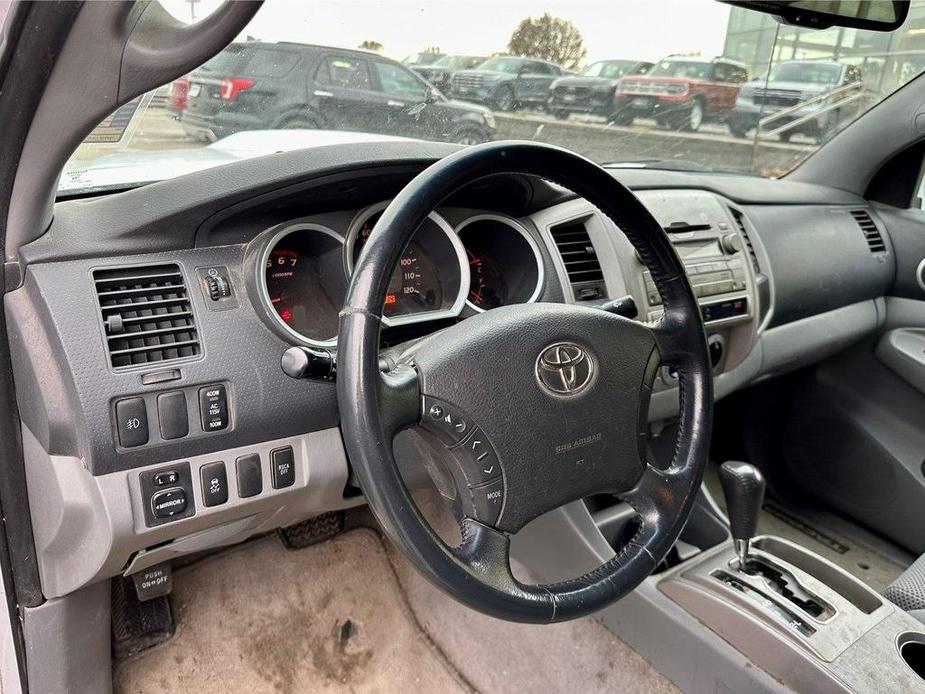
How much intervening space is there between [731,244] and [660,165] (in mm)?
460

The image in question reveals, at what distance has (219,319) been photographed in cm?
144

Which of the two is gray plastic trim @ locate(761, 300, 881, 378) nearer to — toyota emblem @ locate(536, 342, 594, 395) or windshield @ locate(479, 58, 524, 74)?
windshield @ locate(479, 58, 524, 74)

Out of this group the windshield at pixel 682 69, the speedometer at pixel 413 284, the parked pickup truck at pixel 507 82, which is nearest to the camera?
the speedometer at pixel 413 284

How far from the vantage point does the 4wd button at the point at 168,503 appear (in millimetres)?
1385

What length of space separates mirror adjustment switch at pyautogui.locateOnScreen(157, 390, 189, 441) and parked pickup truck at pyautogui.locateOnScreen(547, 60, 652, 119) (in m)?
1.45

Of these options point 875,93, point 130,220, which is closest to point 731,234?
point 875,93

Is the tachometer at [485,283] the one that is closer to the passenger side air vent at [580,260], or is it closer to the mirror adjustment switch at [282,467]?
the passenger side air vent at [580,260]

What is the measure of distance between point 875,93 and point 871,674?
203cm

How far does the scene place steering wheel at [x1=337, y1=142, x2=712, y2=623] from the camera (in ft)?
3.55

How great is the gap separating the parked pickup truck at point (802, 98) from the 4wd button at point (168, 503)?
2.33 m

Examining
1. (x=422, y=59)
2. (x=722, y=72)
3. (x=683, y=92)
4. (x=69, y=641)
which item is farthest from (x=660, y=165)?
(x=69, y=641)

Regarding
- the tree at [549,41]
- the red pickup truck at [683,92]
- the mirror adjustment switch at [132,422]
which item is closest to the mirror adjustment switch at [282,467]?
the mirror adjustment switch at [132,422]

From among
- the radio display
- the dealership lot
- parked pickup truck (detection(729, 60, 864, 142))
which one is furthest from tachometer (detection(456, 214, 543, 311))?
parked pickup truck (detection(729, 60, 864, 142))

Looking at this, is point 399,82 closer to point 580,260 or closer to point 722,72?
point 580,260
